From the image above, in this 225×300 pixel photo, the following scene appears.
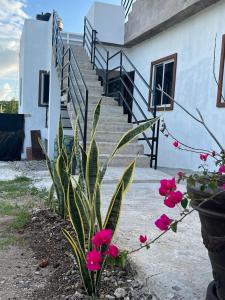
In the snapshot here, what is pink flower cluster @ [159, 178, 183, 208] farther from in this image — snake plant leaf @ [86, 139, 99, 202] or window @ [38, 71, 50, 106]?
window @ [38, 71, 50, 106]

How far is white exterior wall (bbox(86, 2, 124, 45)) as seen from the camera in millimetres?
10500

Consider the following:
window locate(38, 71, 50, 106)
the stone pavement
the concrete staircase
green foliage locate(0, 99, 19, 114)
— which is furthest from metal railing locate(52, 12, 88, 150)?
green foliage locate(0, 99, 19, 114)

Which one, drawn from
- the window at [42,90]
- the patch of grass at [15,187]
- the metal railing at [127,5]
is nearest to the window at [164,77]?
the metal railing at [127,5]

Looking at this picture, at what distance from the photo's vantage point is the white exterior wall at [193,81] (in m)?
6.71

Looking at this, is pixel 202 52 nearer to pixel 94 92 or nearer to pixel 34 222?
pixel 94 92

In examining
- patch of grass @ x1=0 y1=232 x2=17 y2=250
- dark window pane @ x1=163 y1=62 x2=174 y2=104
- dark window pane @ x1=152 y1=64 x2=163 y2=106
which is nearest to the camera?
patch of grass @ x1=0 y1=232 x2=17 y2=250

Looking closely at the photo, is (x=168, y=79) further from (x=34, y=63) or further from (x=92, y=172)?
(x=92, y=172)

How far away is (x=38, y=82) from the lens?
1266 cm

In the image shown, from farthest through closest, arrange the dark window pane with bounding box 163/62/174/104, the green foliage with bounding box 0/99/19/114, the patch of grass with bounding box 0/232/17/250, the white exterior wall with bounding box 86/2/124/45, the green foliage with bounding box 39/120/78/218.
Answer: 1. the green foliage with bounding box 0/99/19/114
2. the white exterior wall with bounding box 86/2/124/45
3. the dark window pane with bounding box 163/62/174/104
4. the patch of grass with bounding box 0/232/17/250
5. the green foliage with bounding box 39/120/78/218

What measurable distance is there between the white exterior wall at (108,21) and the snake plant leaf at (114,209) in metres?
9.09

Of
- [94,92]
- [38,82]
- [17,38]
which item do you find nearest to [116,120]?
[94,92]

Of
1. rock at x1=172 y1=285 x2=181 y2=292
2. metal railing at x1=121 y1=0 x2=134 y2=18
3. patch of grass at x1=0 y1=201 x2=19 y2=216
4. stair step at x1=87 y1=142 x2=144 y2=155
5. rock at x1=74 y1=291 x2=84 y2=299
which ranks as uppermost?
metal railing at x1=121 y1=0 x2=134 y2=18

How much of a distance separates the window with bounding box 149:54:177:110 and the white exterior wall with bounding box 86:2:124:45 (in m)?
1.96

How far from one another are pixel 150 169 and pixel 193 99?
5.91ft
